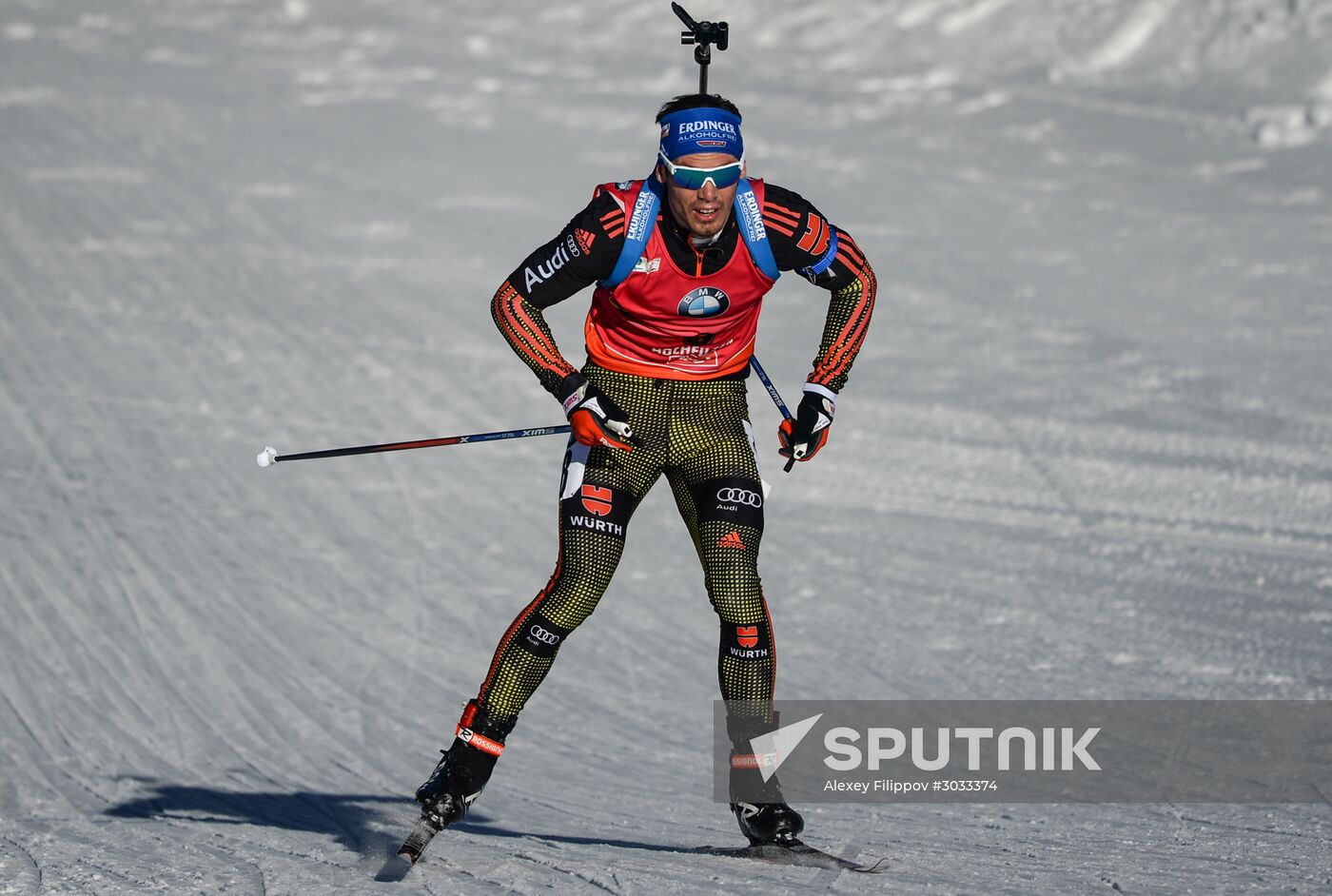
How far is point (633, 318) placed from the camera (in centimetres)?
531

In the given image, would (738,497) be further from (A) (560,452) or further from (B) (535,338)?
(A) (560,452)

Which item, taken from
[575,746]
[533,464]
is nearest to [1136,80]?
[533,464]

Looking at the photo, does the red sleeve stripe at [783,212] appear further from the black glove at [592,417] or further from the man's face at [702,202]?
the black glove at [592,417]

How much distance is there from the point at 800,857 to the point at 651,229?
6.87 feet

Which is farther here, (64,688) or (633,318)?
(64,688)

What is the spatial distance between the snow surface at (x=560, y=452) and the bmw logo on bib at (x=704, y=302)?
5.95ft

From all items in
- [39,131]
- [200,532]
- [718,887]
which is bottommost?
[718,887]

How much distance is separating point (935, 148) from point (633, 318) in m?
14.4

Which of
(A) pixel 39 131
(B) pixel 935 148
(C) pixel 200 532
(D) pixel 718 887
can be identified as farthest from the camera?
(B) pixel 935 148

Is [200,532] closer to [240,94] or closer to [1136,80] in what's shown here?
[240,94]

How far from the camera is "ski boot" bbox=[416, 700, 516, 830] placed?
5.19m

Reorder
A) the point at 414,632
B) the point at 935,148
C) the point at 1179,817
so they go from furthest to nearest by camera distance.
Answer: the point at 935,148, the point at 414,632, the point at 1179,817

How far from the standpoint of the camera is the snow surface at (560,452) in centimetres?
638

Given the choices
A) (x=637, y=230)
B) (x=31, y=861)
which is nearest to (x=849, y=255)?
(x=637, y=230)
